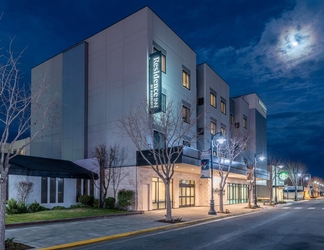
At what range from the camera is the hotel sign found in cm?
2750

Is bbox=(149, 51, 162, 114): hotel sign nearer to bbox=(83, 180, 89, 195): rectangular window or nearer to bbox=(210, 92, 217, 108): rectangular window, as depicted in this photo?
bbox=(83, 180, 89, 195): rectangular window

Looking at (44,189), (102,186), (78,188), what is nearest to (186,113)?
(102,186)

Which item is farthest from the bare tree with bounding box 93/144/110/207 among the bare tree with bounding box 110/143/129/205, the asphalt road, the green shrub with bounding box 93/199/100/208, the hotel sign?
the asphalt road

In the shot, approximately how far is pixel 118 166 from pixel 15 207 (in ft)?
30.9

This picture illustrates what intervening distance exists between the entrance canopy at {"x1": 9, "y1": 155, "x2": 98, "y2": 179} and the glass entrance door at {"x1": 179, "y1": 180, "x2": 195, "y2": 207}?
31.5ft

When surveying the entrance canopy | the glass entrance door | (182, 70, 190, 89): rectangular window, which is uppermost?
(182, 70, 190, 89): rectangular window

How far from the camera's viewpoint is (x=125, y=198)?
2678cm

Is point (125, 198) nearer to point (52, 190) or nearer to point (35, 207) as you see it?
point (52, 190)

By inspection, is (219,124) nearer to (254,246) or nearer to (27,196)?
(27,196)

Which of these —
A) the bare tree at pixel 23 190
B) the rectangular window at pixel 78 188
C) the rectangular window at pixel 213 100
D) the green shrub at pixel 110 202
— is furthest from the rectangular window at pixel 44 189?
the rectangular window at pixel 213 100

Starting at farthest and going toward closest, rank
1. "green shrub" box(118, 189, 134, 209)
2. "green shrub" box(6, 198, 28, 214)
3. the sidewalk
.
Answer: "green shrub" box(118, 189, 134, 209)
"green shrub" box(6, 198, 28, 214)
the sidewalk

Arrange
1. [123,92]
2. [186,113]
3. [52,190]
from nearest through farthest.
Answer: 1. [52,190]
2. [123,92]
3. [186,113]

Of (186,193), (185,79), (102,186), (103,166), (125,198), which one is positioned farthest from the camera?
(186,193)

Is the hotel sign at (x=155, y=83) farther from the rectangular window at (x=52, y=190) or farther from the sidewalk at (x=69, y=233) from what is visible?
the sidewalk at (x=69, y=233)
